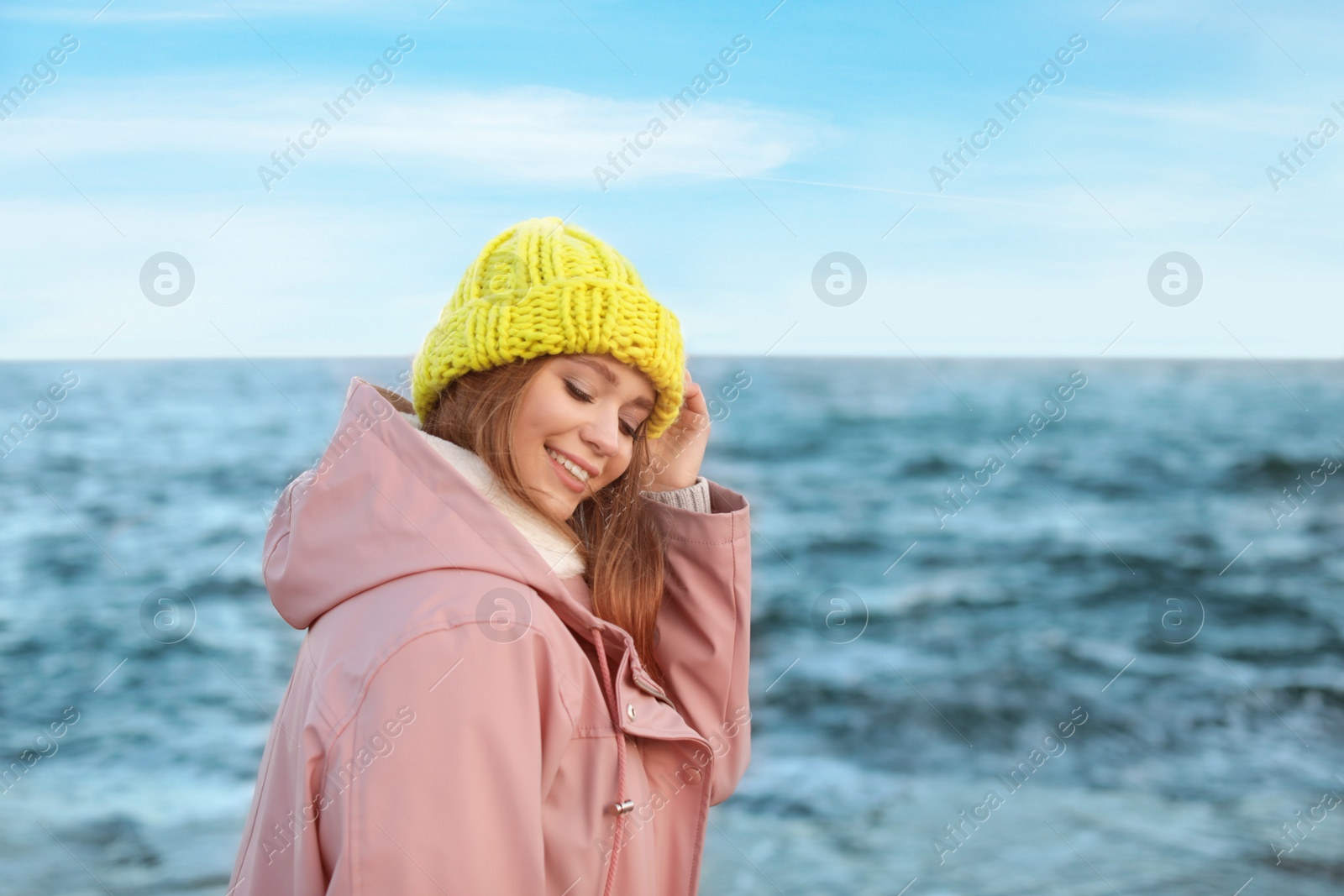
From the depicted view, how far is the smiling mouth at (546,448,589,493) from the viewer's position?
2117mm

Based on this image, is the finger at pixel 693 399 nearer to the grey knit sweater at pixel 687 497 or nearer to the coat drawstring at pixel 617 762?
the grey knit sweater at pixel 687 497

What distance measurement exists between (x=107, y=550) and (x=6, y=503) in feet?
12.9

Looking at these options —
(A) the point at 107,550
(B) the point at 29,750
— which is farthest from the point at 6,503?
(B) the point at 29,750

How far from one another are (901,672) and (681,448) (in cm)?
680

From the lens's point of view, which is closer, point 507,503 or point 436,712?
point 436,712

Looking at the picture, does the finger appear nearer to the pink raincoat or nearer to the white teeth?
the white teeth

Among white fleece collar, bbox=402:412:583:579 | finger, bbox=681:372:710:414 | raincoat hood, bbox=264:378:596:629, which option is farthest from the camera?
finger, bbox=681:372:710:414

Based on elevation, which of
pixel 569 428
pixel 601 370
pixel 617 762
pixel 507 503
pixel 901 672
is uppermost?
pixel 601 370

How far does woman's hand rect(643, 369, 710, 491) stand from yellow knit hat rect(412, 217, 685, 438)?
23cm

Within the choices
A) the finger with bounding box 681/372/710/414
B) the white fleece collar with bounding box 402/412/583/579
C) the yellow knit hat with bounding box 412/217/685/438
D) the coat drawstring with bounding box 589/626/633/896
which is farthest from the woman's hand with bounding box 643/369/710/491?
the coat drawstring with bounding box 589/626/633/896

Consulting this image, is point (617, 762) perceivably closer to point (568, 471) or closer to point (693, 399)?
point (568, 471)

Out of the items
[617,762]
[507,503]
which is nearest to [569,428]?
[507,503]

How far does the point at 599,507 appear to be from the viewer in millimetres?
2441

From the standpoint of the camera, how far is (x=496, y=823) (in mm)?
1613
